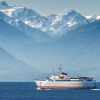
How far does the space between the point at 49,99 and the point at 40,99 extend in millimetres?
3687

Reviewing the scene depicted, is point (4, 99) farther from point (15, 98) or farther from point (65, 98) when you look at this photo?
point (65, 98)

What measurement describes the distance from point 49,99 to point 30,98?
8.69m

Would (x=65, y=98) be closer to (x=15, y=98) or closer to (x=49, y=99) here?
(x=49, y=99)

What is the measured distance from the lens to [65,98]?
550ft

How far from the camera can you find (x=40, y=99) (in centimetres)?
16462

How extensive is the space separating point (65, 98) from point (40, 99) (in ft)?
35.2

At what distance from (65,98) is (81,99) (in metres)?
7.16

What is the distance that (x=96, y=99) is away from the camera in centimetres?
16462

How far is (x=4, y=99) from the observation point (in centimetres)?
16275

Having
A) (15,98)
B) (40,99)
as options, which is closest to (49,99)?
(40,99)

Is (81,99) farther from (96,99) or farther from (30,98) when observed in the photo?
(30,98)

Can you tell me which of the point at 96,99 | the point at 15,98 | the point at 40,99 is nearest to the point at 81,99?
the point at 96,99

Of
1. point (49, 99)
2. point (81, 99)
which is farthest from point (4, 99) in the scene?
point (81, 99)
